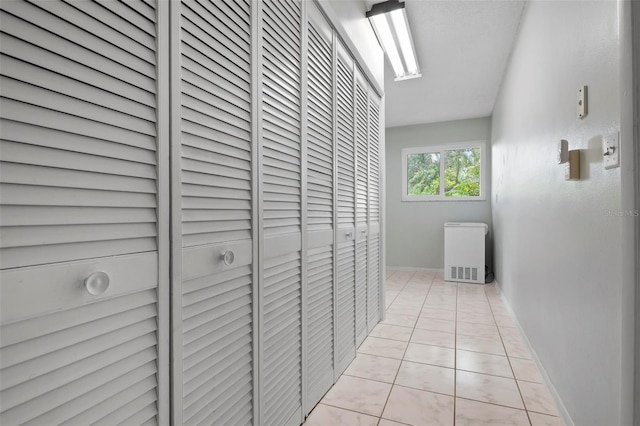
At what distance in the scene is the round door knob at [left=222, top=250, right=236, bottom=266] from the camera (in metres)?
1.04

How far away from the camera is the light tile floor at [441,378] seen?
1.63 metres

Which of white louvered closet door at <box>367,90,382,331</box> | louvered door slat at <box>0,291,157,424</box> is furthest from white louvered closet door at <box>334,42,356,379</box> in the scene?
louvered door slat at <box>0,291,157,424</box>

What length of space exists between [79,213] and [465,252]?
Result: 480cm

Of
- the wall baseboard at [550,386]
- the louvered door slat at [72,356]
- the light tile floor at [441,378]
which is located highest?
the louvered door slat at [72,356]

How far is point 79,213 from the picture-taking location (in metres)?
0.67

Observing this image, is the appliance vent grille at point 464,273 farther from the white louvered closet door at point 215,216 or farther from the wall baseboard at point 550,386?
the white louvered closet door at point 215,216

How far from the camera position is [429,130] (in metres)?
5.60

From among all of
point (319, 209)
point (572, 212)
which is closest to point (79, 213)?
point (319, 209)

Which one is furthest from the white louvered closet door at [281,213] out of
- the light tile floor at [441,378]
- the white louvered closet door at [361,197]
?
the white louvered closet door at [361,197]

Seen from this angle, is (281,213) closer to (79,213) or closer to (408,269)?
(79,213)

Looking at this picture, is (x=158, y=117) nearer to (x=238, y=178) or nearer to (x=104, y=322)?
(x=238, y=178)

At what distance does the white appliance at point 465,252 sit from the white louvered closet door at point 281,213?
3.81 meters

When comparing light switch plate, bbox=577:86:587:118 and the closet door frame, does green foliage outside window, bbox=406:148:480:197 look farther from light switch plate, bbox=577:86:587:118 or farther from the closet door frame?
the closet door frame

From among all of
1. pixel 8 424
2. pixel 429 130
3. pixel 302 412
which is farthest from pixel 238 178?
pixel 429 130
